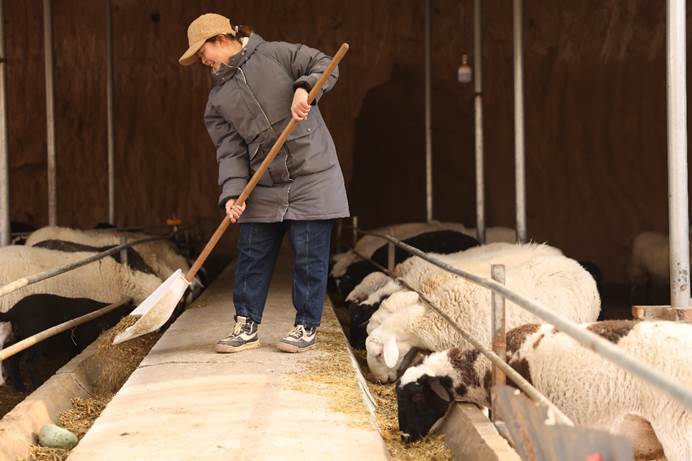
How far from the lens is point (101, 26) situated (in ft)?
45.2

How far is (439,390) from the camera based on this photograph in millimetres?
4000

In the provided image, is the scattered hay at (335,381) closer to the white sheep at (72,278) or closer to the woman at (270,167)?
the woman at (270,167)

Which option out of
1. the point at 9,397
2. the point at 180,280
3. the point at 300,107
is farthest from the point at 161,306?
the point at 9,397

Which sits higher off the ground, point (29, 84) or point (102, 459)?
point (29, 84)

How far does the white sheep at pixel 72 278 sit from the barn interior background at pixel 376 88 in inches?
256

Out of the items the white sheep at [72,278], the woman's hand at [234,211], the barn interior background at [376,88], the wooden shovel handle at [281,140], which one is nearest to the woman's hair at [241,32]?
the wooden shovel handle at [281,140]

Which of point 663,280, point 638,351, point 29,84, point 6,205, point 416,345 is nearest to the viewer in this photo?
point 638,351

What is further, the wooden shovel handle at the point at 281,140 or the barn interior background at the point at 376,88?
the barn interior background at the point at 376,88

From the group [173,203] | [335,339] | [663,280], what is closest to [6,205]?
[335,339]

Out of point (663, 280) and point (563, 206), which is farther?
point (563, 206)

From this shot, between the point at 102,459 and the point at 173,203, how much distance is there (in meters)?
11.5

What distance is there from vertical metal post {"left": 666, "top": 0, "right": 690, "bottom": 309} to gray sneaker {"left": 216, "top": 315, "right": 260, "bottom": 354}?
2232 millimetres

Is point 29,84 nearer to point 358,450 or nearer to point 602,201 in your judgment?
point 602,201

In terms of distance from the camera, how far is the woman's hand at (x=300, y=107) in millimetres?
4047
